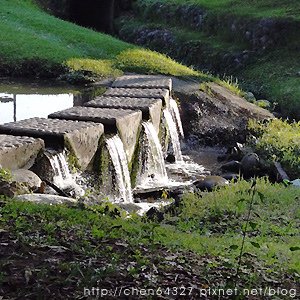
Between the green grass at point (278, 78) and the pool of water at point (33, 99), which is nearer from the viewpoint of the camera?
the pool of water at point (33, 99)

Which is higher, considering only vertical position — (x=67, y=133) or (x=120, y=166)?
(x=67, y=133)

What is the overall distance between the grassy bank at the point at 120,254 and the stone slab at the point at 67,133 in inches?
48.2

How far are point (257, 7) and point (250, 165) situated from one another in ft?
39.3

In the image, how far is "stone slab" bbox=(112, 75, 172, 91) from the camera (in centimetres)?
1216

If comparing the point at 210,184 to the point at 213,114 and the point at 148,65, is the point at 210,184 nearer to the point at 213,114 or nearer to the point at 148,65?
the point at 213,114

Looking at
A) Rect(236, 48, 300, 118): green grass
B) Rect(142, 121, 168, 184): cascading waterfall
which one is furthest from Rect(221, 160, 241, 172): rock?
Rect(236, 48, 300, 118): green grass

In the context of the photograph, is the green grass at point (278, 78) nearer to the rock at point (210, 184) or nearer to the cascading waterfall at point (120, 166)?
the rock at point (210, 184)

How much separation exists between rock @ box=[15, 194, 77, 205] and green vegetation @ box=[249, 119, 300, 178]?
481 centimetres

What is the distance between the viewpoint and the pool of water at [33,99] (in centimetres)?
1101

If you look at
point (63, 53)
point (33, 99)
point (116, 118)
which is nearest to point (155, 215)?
point (116, 118)

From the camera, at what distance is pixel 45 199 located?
6.41 m

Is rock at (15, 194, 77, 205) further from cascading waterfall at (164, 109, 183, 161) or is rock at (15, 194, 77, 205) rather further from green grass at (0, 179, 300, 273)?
cascading waterfall at (164, 109, 183, 161)

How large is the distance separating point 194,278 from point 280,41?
1589cm

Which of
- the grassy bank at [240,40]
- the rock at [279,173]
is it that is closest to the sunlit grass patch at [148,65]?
the grassy bank at [240,40]
